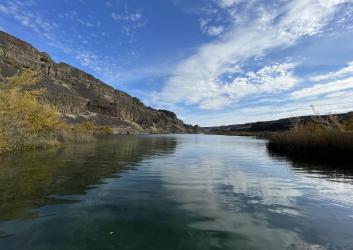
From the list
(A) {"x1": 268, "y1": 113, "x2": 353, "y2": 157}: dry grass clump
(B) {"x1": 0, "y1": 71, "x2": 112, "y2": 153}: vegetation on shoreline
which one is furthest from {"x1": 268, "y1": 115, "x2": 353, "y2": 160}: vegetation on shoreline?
(B) {"x1": 0, "y1": 71, "x2": 112, "y2": 153}: vegetation on shoreline

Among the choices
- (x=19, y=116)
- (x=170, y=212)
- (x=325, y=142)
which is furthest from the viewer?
(x=19, y=116)

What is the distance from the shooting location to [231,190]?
1330 cm

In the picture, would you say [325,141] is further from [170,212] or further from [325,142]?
[170,212]

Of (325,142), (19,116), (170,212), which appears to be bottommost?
(170,212)

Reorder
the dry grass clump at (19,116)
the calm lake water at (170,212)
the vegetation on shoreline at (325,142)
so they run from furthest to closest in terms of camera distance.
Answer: the vegetation on shoreline at (325,142), the dry grass clump at (19,116), the calm lake water at (170,212)

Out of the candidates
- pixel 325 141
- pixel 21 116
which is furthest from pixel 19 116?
pixel 325 141

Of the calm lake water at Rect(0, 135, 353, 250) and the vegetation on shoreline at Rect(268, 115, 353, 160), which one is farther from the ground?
the vegetation on shoreline at Rect(268, 115, 353, 160)

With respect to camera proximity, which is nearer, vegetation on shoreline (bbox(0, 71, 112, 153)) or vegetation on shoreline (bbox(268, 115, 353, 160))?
vegetation on shoreline (bbox(0, 71, 112, 153))

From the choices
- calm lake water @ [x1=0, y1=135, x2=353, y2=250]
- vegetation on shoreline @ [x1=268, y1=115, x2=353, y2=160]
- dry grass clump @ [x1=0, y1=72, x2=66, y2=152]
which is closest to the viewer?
calm lake water @ [x1=0, y1=135, x2=353, y2=250]

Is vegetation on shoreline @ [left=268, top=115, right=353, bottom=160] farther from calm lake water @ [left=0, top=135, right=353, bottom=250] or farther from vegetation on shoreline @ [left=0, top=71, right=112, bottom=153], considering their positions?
vegetation on shoreline @ [left=0, top=71, right=112, bottom=153]

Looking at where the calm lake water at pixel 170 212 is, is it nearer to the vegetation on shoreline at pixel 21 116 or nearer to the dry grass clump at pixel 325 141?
the dry grass clump at pixel 325 141

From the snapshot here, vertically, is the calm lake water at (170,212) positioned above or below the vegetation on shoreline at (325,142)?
below

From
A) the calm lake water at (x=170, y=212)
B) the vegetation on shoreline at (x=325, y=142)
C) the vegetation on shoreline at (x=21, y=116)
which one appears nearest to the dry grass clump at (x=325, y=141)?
the vegetation on shoreline at (x=325, y=142)

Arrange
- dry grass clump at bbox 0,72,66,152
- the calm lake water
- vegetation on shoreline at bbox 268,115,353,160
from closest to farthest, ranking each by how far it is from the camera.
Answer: the calm lake water < dry grass clump at bbox 0,72,66,152 < vegetation on shoreline at bbox 268,115,353,160
